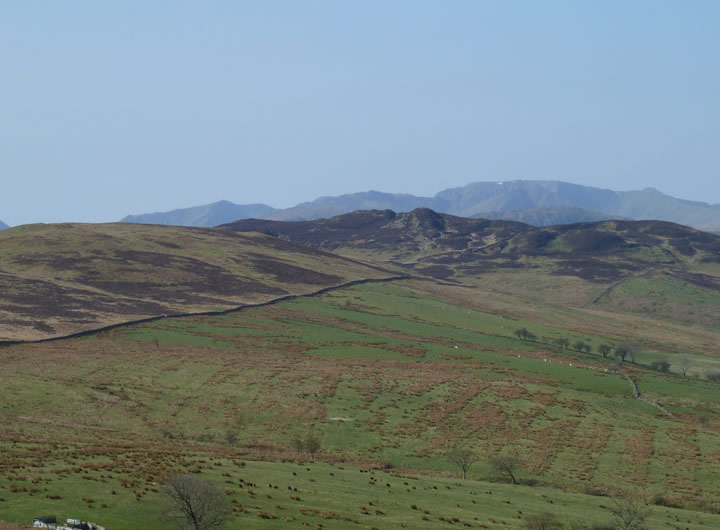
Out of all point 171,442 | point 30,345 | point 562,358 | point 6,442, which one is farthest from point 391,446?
point 562,358

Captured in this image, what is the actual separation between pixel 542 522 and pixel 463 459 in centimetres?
2251

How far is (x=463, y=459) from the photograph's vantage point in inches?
2552

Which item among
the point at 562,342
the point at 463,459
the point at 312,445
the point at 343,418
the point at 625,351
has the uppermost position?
the point at 625,351

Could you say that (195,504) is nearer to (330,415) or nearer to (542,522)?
(542,522)

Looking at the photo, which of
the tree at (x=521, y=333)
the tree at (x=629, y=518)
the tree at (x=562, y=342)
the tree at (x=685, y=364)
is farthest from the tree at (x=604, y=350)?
the tree at (x=629, y=518)

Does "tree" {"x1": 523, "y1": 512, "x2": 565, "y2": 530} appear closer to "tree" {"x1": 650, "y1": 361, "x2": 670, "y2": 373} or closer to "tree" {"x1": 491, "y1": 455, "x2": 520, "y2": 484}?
"tree" {"x1": 491, "y1": 455, "x2": 520, "y2": 484}

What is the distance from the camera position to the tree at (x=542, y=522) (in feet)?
138

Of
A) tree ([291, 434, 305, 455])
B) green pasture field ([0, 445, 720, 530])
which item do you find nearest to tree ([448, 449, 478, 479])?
green pasture field ([0, 445, 720, 530])

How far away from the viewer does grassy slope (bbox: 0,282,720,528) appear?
4669 cm

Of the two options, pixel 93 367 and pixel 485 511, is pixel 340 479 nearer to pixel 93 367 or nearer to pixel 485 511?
pixel 485 511

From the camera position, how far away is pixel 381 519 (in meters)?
41.5

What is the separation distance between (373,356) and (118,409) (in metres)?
56.1

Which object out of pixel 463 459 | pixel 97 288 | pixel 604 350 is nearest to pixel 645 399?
pixel 604 350

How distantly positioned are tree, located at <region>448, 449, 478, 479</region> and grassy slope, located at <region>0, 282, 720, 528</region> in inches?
49.5
